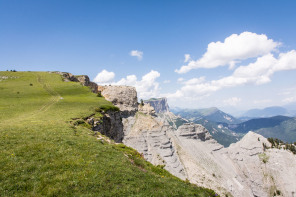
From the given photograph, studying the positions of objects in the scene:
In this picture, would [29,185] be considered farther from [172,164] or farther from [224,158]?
[224,158]

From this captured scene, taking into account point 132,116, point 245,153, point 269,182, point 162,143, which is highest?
point 132,116

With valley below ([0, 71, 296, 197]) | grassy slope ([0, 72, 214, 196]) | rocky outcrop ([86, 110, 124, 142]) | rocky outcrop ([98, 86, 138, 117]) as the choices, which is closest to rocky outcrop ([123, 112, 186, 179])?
valley below ([0, 71, 296, 197])

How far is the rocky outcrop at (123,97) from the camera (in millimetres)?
148750

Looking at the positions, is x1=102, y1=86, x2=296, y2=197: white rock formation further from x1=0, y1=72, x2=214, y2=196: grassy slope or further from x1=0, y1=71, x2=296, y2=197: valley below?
x1=0, y1=72, x2=214, y2=196: grassy slope

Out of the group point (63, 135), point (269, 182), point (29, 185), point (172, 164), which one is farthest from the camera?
point (269, 182)

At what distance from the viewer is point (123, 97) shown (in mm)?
155375

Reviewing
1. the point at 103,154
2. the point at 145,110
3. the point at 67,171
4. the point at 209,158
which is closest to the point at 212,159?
the point at 209,158

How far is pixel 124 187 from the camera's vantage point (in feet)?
44.7

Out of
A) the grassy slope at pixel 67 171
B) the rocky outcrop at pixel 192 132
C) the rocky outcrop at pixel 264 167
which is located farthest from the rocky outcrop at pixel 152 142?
the grassy slope at pixel 67 171

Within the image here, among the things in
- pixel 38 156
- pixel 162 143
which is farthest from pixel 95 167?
pixel 162 143

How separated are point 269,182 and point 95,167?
173m

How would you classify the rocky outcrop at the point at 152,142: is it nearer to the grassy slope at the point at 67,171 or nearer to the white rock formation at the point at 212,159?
the white rock formation at the point at 212,159

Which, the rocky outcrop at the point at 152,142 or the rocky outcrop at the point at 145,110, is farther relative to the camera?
the rocky outcrop at the point at 145,110

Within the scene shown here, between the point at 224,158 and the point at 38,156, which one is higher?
the point at 38,156
